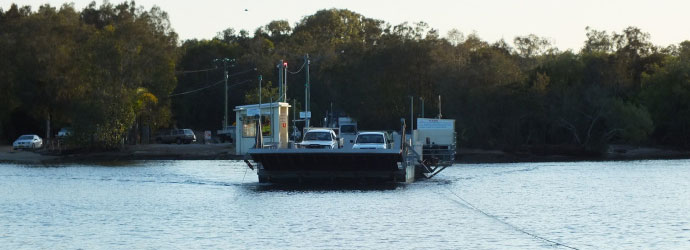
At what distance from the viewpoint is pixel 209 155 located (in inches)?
3570

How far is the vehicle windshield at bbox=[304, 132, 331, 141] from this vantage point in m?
56.0

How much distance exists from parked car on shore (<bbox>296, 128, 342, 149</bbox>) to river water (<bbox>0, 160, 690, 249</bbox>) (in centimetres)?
336

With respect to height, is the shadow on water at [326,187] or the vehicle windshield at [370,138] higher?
the vehicle windshield at [370,138]

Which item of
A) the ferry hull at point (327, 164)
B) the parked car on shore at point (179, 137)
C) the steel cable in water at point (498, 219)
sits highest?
the parked car on shore at point (179, 137)

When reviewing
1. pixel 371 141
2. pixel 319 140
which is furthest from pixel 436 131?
pixel 319 140

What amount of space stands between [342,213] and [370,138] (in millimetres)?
18248

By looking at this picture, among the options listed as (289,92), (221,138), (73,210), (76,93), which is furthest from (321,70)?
(73,210)

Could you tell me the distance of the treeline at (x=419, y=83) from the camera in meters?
96.8

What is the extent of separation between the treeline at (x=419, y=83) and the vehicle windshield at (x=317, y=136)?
137 ft

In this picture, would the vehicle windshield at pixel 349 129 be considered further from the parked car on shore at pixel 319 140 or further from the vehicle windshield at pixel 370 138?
the vehicle windshield at pixel 370 138

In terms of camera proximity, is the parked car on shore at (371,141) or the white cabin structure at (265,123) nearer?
the parked car on shore at (371,141)

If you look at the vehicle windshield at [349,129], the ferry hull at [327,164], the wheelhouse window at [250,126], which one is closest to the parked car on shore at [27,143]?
the vehicle windshield at [349,129]

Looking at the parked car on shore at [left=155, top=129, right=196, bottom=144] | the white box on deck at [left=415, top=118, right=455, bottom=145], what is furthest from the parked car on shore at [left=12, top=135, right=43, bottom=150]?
the white box on deck at [left=415, top=118, right=455, bottom=145]

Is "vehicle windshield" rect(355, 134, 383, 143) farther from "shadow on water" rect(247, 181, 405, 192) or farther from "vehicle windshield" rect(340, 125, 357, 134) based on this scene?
"vehicle windshield" rect(340, 125, 357, 134)
